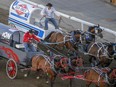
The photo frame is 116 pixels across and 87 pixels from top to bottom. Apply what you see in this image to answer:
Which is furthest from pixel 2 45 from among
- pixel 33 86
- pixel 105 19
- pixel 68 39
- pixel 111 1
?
pixel 111 1

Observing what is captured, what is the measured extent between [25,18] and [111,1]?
9461 millimetres

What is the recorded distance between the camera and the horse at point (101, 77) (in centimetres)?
1185

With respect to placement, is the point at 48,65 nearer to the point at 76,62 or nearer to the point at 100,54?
the point at 76,62

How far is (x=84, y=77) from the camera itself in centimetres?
1247

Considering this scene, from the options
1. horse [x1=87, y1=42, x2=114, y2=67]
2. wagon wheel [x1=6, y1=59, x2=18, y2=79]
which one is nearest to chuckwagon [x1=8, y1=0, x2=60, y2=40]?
horse [x1=87, y1=42, x2=114, y2=67]

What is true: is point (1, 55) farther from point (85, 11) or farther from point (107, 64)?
point (85, 11)

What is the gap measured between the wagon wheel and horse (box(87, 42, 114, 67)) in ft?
10.2

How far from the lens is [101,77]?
12.0 m

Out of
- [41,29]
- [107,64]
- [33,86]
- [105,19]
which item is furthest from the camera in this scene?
[105,19]

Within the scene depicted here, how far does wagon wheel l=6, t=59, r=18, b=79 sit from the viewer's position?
13.5 m

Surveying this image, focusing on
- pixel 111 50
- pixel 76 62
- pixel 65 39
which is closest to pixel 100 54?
pixel 111 50

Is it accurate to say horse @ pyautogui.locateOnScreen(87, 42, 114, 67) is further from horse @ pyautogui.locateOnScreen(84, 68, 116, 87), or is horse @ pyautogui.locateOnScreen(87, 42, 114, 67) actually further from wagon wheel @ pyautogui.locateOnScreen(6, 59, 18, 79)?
wagon wheel @ pyautogui.locateOnScreen(6, 59, 18, 79)

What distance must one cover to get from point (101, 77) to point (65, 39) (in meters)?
4.52

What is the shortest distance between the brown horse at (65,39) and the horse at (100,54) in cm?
94
